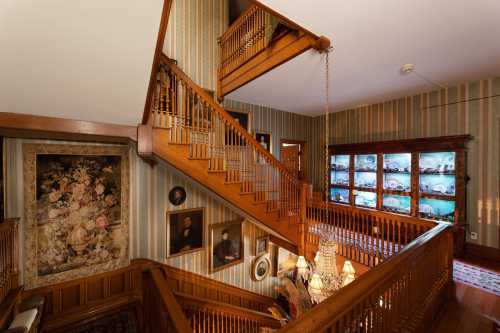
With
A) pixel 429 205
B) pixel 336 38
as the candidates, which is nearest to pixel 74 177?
pixel 336 38

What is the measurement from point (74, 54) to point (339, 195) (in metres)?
6.07

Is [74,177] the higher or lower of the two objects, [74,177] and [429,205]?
the higher

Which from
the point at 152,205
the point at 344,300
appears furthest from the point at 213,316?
the point at 344,300

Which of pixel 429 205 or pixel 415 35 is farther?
pixel 429 205

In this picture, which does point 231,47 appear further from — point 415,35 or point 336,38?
point 415,35

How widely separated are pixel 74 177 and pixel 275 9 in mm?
3866

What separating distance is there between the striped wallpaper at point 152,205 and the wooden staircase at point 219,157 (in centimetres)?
66

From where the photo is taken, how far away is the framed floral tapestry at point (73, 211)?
10.3 feet

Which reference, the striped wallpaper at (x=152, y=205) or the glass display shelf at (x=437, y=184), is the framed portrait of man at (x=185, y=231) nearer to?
the striped wallpaper at (x=152, y=205)

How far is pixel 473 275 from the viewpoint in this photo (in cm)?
314

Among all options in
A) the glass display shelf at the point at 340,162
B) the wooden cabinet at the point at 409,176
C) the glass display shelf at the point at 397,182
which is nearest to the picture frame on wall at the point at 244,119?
the wooden cabinet at the point at 409,176

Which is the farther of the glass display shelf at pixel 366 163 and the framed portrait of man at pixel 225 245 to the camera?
the glass display shelf at pixel 366 163

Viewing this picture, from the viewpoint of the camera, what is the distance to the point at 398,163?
4816mm

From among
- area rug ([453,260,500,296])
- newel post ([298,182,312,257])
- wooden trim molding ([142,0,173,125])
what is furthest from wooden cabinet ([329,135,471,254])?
wooden trim molding ([142,0,173,125])
